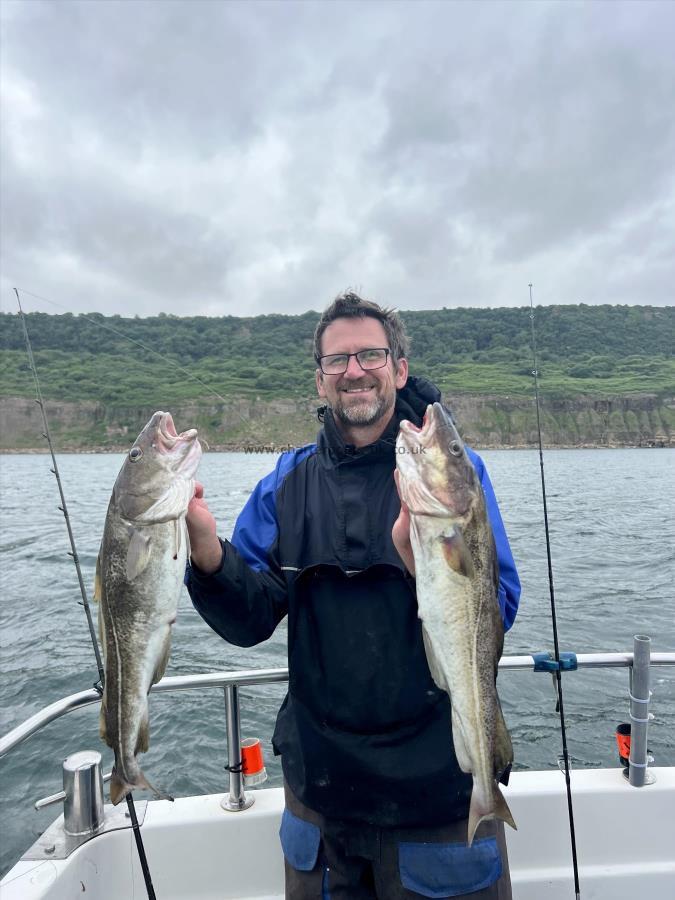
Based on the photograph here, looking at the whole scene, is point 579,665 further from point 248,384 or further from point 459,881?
point 248,384

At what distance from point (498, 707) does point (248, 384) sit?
48103 millimetres

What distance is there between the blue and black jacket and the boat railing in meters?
0.53

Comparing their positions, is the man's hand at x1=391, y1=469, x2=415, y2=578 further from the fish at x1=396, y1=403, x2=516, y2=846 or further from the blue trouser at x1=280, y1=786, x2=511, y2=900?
the blue trouser at x1=280, y1=786, x2=511, y2=900

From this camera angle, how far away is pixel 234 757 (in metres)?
3.46

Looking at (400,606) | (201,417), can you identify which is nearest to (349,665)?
(400,606)

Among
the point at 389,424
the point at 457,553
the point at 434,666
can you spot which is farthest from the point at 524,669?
the point at 389,424

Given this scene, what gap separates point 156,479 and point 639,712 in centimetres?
298

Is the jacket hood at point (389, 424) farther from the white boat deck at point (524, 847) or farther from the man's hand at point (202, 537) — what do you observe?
the white boat deck at point (524, 847)

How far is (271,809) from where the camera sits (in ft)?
11.5

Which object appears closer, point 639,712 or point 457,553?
point 457,553

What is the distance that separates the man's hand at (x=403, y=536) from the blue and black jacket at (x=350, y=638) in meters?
0.13

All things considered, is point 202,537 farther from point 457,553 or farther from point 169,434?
point 457,553

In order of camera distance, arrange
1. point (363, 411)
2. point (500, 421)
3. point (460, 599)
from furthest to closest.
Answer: point (500, 421)
point (363, 411)
point (460, 599)

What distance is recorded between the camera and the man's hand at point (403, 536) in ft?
8.03
